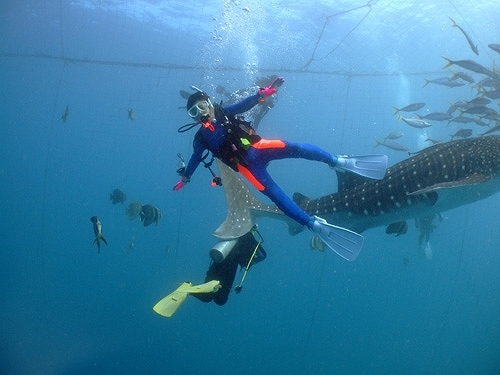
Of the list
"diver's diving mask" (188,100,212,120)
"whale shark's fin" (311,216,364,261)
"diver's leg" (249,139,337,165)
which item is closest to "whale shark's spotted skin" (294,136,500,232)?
"diver's leg" (249,139,337,165)

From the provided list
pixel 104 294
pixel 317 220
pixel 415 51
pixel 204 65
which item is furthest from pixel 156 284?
pixel 317 220

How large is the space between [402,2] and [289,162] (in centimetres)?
5208

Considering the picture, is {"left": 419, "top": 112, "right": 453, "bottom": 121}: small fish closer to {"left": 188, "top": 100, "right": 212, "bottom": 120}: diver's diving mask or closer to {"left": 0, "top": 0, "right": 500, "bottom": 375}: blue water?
{"left": 0, "top": 0, "right": 500, "bottom": 375}: blue water

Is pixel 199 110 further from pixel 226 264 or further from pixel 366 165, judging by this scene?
pixel 366 165

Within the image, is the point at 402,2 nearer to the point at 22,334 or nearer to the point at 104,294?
the point at 22,334

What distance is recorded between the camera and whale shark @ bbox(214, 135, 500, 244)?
5.88 m

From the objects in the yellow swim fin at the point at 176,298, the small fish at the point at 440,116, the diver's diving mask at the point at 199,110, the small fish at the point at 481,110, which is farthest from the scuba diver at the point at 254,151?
the small fish at the point at 440,116

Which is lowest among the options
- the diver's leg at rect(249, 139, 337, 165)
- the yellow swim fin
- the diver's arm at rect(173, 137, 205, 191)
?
the yellow swim fin

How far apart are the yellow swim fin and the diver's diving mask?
6.87ft

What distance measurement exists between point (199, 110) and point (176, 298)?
227cm

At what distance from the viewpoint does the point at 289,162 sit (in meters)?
71.3

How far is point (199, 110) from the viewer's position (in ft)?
16.0

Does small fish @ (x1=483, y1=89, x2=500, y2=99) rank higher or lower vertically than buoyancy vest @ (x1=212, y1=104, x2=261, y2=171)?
lower

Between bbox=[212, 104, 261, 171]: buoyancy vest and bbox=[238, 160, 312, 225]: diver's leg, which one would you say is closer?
bbox=[212, 104, 261, 171]: buoyancy vest
